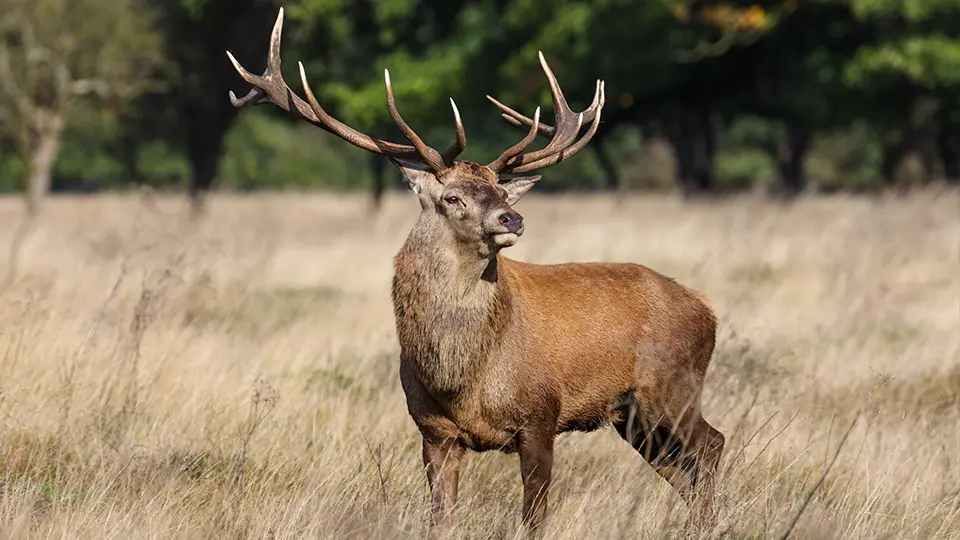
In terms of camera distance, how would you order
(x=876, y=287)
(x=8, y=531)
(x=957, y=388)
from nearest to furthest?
(x=8, y=531), (x=957, y=388), (x=876, y=287)

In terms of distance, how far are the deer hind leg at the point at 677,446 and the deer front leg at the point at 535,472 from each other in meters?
0.50

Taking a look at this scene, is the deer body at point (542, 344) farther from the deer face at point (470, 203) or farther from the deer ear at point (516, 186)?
the deer ear at point (516, 186)

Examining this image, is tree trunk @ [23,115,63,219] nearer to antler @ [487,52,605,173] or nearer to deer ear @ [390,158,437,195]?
antler @ [487,52,605,173]

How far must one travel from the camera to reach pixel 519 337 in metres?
5.09

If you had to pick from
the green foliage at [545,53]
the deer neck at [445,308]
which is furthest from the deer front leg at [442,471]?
the green foliage at [545,53]

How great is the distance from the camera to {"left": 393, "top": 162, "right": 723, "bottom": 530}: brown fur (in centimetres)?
490

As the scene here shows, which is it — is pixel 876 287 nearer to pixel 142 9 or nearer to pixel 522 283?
pixel 522 283

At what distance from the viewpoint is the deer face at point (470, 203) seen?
4.85 meters

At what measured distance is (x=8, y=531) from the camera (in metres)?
4.18

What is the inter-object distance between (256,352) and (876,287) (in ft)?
19.7

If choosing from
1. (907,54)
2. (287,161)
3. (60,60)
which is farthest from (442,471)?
(287,161)

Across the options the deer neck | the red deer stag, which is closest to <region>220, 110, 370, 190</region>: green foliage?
the red deer stag

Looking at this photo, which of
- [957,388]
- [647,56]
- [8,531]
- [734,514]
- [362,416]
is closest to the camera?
[8,531]

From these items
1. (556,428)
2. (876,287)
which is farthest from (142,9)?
Answer: (556,428)
